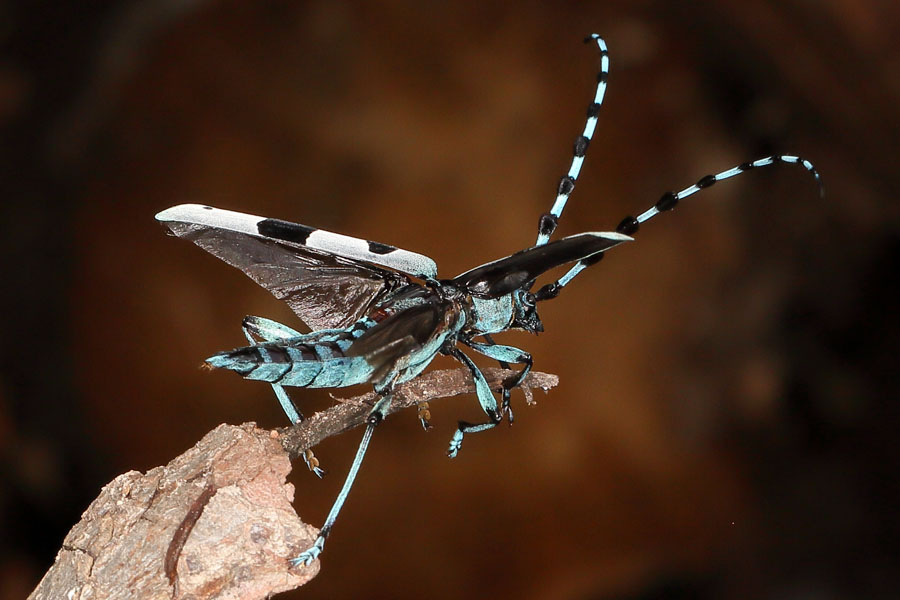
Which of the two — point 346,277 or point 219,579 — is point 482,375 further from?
point 219,579

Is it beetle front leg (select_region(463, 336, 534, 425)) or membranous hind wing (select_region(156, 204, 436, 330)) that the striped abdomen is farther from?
beetle front leg (select_region(463, 336, 534, 425))

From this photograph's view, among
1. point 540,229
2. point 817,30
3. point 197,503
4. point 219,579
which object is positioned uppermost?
point 817,30

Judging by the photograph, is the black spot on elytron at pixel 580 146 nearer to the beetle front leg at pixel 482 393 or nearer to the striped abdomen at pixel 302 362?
the beetle front leg at pixel 482 393

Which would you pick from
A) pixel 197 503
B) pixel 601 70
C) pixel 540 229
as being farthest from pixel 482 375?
pixel 601 70

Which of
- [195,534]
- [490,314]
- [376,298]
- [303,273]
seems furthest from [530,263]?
[195,534]

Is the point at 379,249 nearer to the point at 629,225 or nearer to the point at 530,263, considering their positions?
the point at 530,263

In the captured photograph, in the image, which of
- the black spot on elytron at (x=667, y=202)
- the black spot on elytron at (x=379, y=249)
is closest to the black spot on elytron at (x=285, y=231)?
the black spot on elytron at (x=379, y=249)
